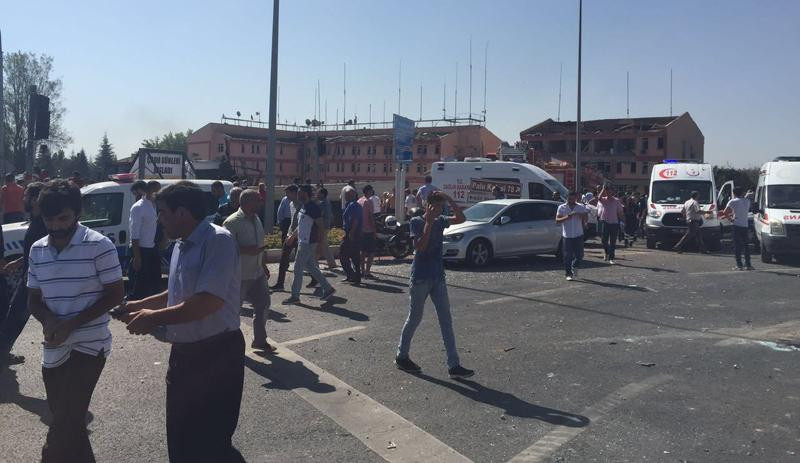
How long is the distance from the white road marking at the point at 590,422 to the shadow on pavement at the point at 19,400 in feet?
11.1

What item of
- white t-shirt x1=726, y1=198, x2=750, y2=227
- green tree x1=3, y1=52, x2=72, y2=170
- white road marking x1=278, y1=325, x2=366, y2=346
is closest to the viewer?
white road marking x1=278, y1=325, x2=366, y2=346

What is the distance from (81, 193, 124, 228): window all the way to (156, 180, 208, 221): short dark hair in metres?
9.06

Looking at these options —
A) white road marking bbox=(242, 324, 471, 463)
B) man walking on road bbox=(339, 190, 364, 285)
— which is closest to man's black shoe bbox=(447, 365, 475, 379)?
white road marking bbox=(242, 324, 471, 463)

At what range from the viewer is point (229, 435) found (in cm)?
348

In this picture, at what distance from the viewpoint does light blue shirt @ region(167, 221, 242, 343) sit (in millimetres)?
3357

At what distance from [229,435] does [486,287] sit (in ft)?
30.4

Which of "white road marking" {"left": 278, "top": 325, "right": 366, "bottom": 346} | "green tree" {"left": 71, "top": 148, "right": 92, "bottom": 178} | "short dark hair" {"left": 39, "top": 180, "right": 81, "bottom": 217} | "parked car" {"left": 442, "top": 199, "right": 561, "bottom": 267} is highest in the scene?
"green tree" {"left": 71, "top": 148, "right": 92, "bottom": 178}

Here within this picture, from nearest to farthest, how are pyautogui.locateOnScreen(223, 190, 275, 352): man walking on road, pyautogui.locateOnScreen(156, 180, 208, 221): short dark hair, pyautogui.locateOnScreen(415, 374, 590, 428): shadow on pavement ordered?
1. pyautogui.locateOnScreen(156, 180, 208, 221): short dark hair
2. pyautogui.locateOnScreen(415, 374, 590, 428): shadow on pavement
3. pyautogui.locateOnScreen(223, 190, 275, 352): man walking on road

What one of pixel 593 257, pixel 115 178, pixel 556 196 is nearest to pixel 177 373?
pixel 115 178

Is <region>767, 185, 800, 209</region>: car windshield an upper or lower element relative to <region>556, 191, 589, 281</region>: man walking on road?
upper

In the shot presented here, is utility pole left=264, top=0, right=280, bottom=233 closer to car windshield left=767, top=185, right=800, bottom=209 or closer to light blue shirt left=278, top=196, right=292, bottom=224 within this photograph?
light blue shirt left=278, top=196, right=292, bottom=224

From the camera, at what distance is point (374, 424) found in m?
5.41

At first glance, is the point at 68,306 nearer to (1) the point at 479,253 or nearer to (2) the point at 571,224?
(2) the point at 571,224

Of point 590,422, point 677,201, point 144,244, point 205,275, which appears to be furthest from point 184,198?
point 677,201
